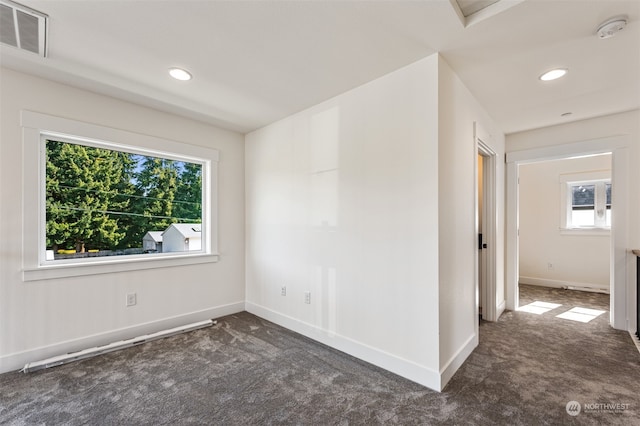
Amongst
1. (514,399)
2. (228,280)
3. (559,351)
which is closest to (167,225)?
(228,280)

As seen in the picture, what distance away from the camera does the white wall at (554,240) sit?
476 centimetres

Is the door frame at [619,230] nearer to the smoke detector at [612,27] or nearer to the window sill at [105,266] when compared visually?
the smoke detector at [612,27]

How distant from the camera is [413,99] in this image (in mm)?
2145

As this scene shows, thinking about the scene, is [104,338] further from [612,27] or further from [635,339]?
[635,339]

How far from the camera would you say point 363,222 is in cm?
246

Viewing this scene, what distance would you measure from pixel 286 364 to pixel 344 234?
121 cm

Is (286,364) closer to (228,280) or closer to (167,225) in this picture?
(228,280)

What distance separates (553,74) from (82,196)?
4.31 m

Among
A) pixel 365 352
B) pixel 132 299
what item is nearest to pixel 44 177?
pixel 132 299

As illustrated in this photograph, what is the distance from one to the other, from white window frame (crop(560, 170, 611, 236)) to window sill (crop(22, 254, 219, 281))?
236 inches

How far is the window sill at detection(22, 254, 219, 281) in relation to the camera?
2.38 m

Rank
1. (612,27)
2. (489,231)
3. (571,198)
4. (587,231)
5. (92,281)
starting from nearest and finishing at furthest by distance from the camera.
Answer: (612,27) < (92,281) < (489,231) < (587,231) < (571,198)

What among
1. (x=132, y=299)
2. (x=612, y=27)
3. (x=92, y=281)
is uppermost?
(x=612, y=27)

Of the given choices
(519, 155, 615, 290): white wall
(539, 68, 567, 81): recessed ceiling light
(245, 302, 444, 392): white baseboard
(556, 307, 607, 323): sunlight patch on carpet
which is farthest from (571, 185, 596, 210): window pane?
(245, 302, 444, 392): white baseboard
